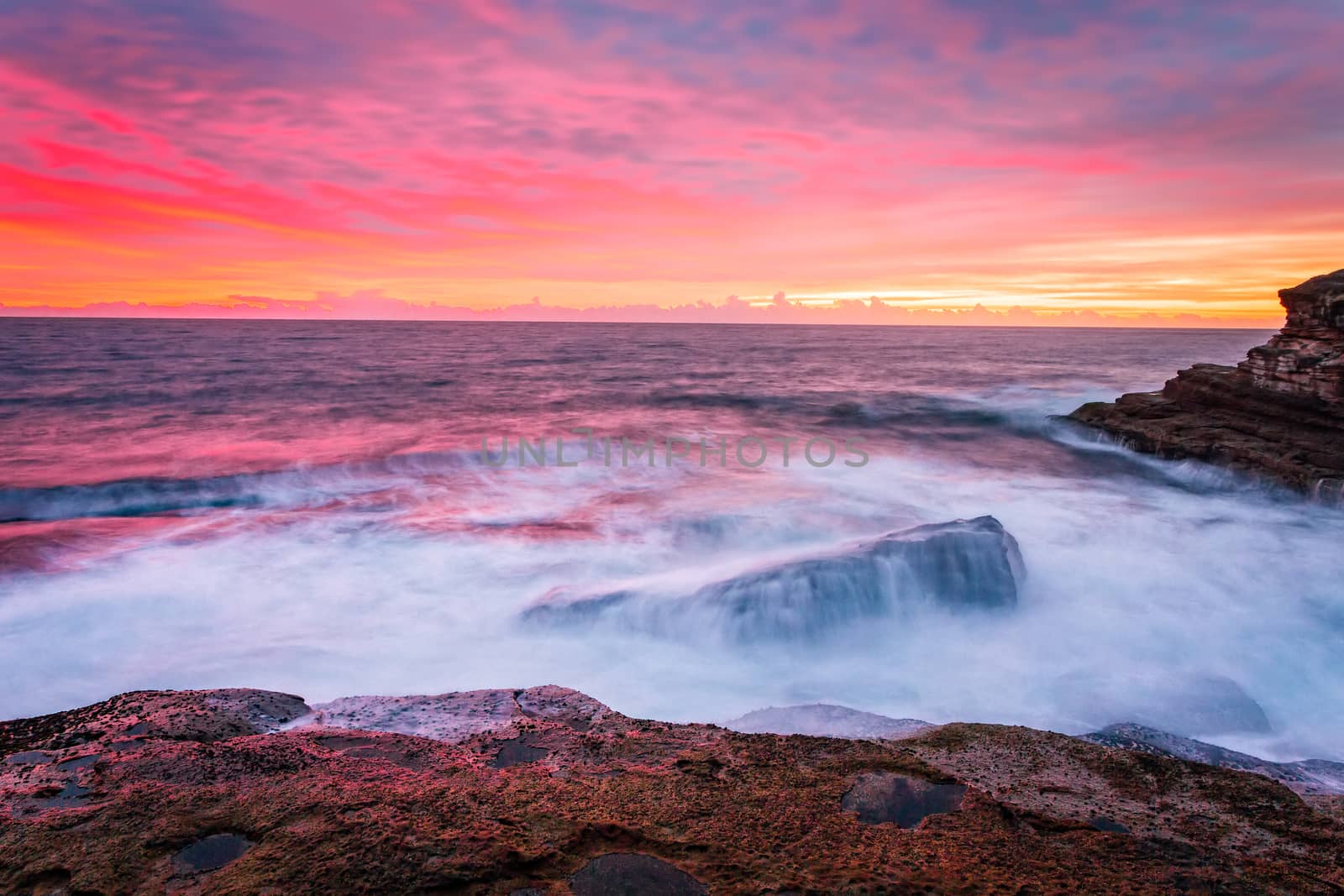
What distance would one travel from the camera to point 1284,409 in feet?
39.9

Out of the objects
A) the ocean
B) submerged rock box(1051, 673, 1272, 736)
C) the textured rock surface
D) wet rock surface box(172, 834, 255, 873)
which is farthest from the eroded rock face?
wet rock surface box(172, 834, 255, 873)

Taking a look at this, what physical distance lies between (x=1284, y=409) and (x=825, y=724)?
13.0 metres

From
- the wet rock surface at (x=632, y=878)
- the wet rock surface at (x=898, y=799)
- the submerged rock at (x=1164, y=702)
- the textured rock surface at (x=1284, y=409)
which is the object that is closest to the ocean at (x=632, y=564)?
the submerged rock at (x=1164, y=702)

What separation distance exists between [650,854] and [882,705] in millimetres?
3493

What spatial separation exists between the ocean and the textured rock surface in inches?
19.5

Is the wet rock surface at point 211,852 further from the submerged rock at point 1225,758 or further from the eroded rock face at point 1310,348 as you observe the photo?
the eroded rock face at point 1310,348

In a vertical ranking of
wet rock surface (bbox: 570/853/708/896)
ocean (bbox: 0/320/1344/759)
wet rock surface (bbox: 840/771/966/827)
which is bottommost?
ocean (bbox: 0/320/1344/759)

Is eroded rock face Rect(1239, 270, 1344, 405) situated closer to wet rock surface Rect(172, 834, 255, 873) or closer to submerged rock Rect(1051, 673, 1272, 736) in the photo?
submerged rock Rect(1051, 673, 1272, 736)

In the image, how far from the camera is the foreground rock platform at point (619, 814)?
2.10 metres

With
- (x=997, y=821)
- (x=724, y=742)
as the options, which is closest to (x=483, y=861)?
(x=724, y=742)

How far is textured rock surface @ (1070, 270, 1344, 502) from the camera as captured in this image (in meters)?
11.0

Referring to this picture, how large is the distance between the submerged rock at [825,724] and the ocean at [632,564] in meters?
0.67

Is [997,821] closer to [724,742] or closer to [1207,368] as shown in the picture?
[724,742]

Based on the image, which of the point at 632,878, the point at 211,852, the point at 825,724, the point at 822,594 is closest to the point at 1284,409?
the point at 822,594
